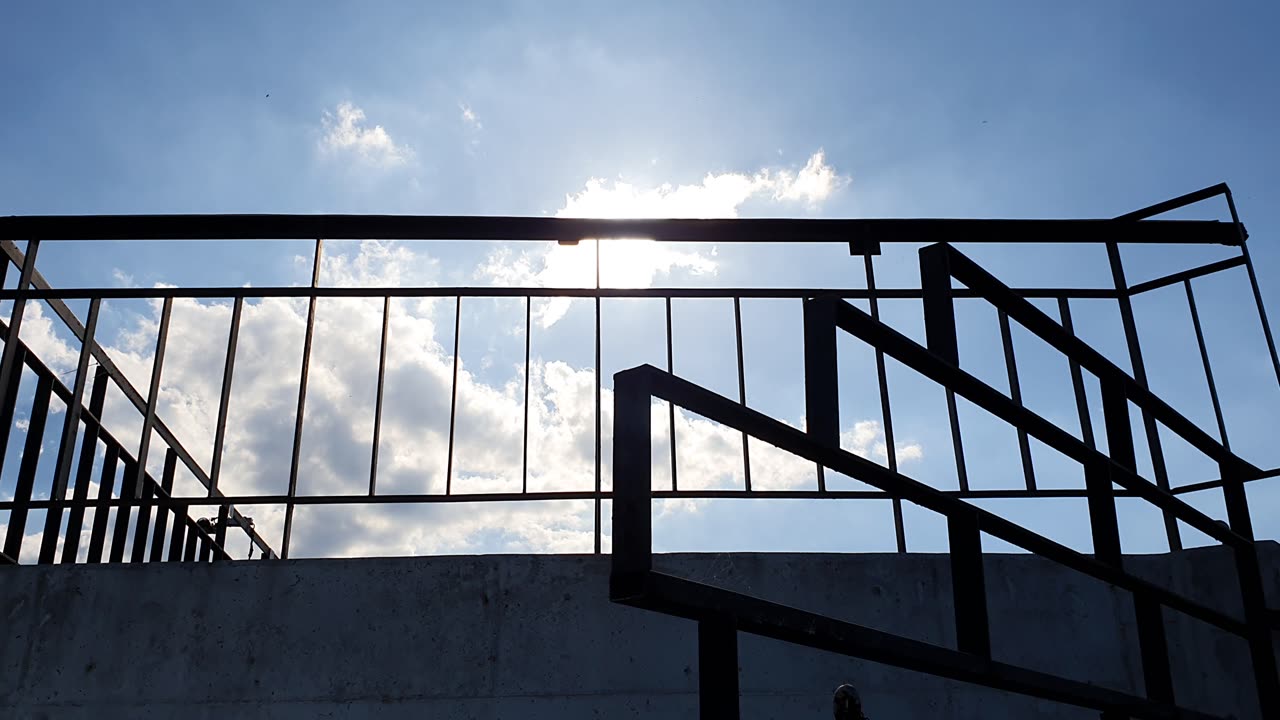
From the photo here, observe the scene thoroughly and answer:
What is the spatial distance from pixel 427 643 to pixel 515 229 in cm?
183

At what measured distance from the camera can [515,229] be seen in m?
4.53

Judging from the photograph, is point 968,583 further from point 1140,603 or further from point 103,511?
point 103,511

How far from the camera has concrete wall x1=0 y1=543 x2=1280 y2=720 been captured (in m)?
3.64

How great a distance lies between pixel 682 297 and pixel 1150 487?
7.98 ft

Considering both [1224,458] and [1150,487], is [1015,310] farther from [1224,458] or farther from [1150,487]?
[1224,458]

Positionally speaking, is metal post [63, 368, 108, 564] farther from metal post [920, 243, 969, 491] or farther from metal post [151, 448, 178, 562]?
metal post [920, 243, 969, 491]

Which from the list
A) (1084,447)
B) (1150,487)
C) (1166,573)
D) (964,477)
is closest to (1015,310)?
(1084,447)

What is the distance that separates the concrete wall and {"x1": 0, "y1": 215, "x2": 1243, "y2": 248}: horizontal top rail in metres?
1.49

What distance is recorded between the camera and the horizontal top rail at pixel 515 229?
4.51 m

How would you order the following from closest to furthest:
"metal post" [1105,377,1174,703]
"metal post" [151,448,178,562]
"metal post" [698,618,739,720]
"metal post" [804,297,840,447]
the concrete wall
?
"metal post" [698,618,739,720] < "metal post" [804,297,840,447] < "metal post" [1105,377,1174,703] < the concrete wall < "metal post" [151,448,178,562]

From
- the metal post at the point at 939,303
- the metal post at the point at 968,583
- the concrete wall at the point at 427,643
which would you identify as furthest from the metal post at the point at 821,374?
the concrete wall at the point at 427,643

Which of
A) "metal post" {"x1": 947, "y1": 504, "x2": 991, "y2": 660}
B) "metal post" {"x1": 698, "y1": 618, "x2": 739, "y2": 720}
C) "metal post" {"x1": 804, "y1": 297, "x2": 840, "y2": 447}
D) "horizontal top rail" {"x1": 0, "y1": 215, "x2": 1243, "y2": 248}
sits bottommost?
"metal post" {"x1": 698, "y1": 618, "x2": 739, "y2": 720}

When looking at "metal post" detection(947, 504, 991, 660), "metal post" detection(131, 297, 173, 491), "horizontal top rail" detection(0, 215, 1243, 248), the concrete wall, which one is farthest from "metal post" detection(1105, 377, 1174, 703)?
"metal post" detection(131, 297, 173, 491)

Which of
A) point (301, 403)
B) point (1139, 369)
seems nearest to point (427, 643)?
point (301, 403)
